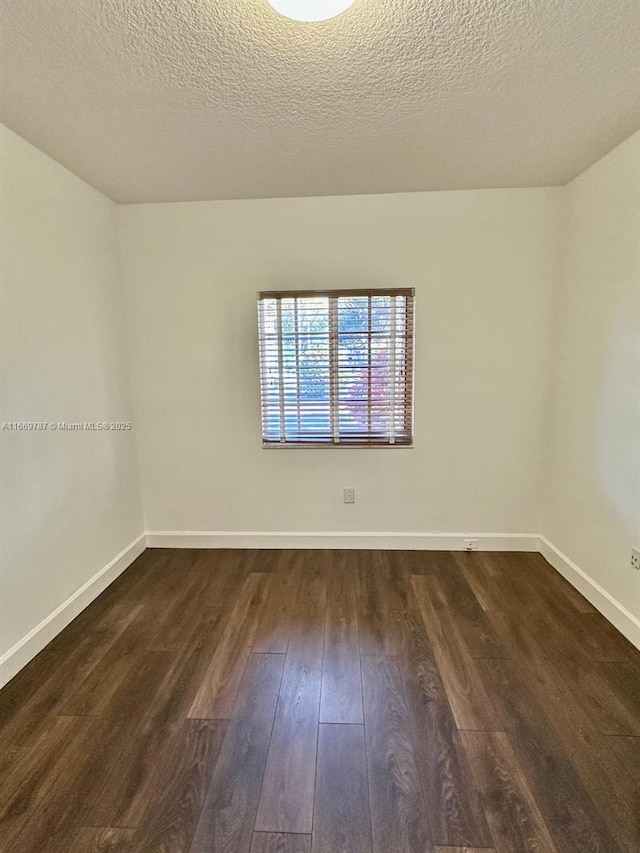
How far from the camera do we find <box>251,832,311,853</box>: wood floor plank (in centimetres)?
118

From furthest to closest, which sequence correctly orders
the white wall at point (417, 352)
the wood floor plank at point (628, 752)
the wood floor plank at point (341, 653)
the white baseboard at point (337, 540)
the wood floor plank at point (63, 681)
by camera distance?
the white baseboard at point (337, 540) < the white wall at point (417, 352) < the wood floor plank at point (341, 653) < the wood floor plank at point (63, 681) < the wood floor plank at point (628, 752)

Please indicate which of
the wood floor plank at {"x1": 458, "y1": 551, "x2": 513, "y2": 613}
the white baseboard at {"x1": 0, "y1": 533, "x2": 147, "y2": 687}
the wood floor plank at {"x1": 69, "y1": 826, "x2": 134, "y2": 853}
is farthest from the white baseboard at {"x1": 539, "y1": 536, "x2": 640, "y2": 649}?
the white baseboard at {"x1": 0, "y1": 533, "x2": 147, "y2": 687}

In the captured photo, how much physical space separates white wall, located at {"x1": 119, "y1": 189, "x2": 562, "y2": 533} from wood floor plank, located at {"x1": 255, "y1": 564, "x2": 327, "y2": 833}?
1.06 m

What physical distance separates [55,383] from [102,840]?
1922 millimetres

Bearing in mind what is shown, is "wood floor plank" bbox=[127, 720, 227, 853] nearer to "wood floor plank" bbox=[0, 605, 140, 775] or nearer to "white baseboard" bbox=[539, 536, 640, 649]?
"wood floor plank" bbox=[0, 605, 140, 775]

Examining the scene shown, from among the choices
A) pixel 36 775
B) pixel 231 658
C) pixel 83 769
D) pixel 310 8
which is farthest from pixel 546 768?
pixel 310 8

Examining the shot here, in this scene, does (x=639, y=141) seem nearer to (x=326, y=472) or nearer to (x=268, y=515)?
(x=326, y=472)

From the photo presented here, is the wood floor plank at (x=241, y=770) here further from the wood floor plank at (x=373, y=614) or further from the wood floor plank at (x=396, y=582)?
the wood floor plank at (x=396, y=582)

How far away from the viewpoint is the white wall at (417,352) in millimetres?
2668

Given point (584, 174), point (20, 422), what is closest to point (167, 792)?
point (20, 422)

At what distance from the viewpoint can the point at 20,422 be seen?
6.39 feet

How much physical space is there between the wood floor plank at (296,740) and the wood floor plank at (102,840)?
1.27 feet

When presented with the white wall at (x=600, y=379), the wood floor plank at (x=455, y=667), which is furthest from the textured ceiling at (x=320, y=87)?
the wood floor plank at (x=455, y=667)

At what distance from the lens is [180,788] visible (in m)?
1.36
